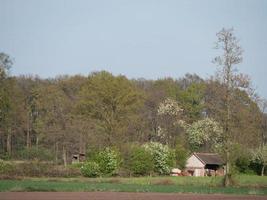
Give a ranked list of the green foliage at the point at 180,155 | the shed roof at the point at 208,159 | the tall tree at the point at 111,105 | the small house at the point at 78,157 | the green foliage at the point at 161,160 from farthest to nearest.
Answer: the shed roof at the point at 208,159, the green foliage at the point at 180,155, the small house at the point at 78,157, the tall tree at the point at 111,105, the green foliage at the point at 161,160

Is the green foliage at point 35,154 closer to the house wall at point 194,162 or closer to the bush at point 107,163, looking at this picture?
the bush at point 107,163

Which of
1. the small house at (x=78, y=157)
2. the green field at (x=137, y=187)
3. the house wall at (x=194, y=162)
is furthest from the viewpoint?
the house wall at (x=194, y=162)

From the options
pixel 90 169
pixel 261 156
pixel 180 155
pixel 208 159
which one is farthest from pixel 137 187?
pixel 208 159

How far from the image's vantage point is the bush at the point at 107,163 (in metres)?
61.5

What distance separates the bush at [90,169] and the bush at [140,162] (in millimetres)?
5573

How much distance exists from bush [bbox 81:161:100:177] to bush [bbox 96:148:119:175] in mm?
896

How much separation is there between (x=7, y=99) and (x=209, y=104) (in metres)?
30.3

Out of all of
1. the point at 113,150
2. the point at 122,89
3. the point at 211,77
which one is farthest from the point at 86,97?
the point at 211,77

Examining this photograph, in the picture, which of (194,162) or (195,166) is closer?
(194,162)

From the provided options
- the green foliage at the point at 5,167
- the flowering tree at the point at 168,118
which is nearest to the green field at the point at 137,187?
the green foliage at the point at 5,167

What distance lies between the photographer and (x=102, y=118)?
73.7 meters

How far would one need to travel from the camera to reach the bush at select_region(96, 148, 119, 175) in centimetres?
6153

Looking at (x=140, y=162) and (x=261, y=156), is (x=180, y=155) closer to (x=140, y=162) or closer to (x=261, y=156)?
(x=261, y=156)

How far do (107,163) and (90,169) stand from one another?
2517 mm
